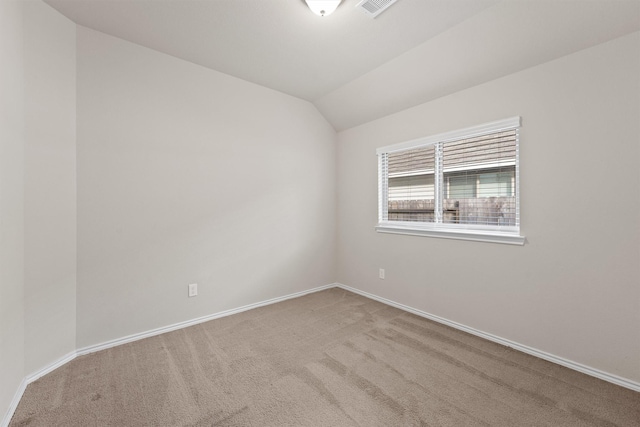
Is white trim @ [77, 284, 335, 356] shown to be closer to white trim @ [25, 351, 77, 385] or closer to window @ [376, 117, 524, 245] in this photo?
white trim @ [25, 351, 77, 385]

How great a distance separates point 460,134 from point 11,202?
3.55m

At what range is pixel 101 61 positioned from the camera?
2.29m

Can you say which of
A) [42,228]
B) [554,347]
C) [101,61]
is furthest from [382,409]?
[101,61]

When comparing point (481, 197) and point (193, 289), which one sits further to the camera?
point (193, 289)

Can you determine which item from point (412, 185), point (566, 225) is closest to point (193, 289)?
point (412, 185)

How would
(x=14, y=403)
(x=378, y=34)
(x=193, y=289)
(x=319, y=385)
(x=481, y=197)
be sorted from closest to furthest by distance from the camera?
(x=14, y=403)
(x=319, y=385)
(x=378, y=34)
(x=481, y=197)
(x=193, y=289)

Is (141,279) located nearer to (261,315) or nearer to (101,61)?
(261,315)

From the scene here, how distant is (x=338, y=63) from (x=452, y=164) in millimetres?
1599

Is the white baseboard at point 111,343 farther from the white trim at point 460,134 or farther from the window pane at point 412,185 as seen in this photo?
the white trim at point 460,134

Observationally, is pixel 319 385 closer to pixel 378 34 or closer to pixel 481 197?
pixel 481 197

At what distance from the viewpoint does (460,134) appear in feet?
8.80

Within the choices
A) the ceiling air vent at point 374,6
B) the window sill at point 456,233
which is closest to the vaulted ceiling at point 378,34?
the ceiling air vent at point 374,6

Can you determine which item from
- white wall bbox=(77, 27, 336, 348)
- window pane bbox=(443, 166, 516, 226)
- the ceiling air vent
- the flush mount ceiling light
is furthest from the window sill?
the flush mount ceiling light

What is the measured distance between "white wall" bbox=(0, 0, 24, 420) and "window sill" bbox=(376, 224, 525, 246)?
10.6ft
